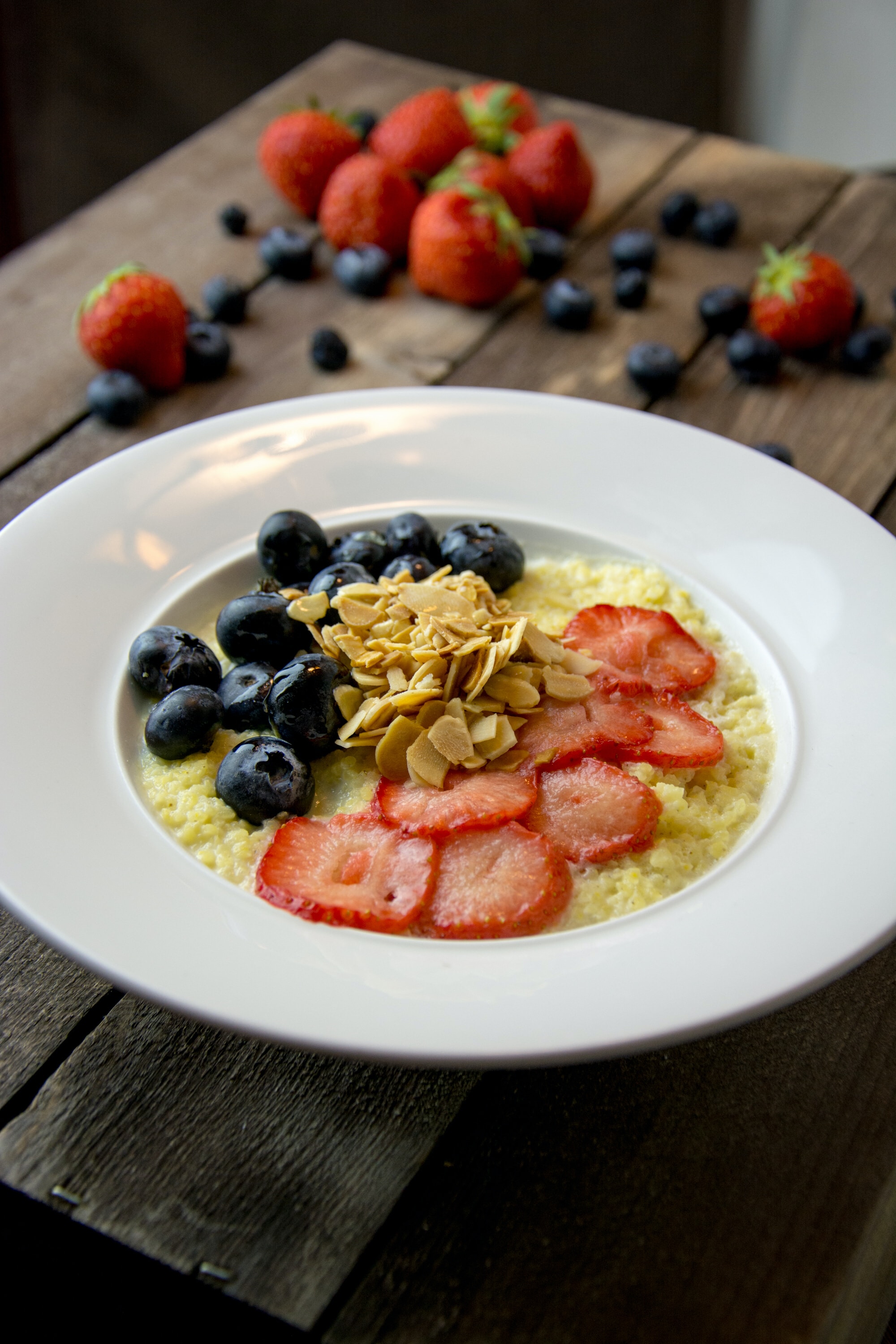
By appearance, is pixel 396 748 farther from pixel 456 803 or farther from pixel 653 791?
pixel 653 791

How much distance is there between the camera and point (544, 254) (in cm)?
230

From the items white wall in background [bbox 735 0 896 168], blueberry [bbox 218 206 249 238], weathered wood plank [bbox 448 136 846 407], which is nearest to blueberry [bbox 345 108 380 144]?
blueberry [bbox 218 206 249 238]

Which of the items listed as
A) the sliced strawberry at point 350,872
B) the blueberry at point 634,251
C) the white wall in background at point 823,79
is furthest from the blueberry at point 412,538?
the white wall in background at point 823,79

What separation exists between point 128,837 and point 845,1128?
2.35 feet

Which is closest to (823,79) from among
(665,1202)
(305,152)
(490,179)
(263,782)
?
(490,179)

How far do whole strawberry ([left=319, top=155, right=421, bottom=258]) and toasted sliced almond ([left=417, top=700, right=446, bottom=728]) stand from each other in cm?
142

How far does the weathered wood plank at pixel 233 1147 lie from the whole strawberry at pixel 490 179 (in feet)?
5.85

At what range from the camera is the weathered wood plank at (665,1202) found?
92cm

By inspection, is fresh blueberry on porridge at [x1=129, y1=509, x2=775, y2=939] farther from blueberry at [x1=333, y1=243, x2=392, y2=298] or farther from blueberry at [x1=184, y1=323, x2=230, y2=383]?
blueberry at [x1=333, y1=243, x2=392, y2=298]

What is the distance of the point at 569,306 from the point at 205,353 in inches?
27.2

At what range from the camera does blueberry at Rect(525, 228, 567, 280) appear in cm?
230

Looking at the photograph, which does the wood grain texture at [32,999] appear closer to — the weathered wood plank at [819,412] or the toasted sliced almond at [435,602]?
the toasted sliced almond at [435,602]

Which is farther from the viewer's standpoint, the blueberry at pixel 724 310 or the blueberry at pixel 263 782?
the blueberry at pixel 724 310

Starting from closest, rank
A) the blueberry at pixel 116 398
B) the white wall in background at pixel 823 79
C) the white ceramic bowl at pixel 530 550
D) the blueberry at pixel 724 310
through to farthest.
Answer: the white ceramic bowl at pixel 530 550 → the blueberry at pixel 116 398 → the blueberry at pixel 724 310 → the white wall in background at pixel 823 79
